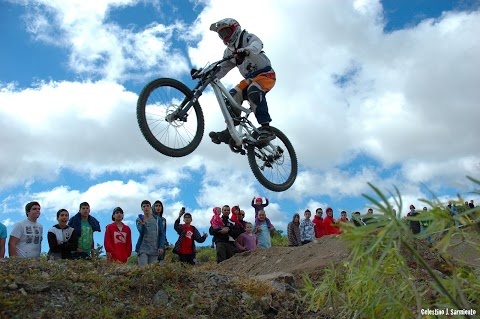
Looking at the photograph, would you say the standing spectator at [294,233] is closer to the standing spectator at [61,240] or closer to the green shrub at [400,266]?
the standing spectator at [61,240]

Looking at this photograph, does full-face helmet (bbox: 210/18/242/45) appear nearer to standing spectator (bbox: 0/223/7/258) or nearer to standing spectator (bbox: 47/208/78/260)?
standing spectator (bbox: 47/208/78/260)

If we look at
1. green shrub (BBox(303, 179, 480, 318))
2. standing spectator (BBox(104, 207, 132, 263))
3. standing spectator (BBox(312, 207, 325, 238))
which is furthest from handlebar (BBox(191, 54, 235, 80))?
standing spectator (BBox(312, 207, 325, 238))

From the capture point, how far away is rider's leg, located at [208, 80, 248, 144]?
8.05 meters

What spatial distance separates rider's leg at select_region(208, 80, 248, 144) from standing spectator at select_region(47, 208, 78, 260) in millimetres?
2705

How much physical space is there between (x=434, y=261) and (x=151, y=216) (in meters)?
5.72

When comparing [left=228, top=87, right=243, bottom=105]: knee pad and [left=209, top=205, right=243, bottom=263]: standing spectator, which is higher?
[left=228, top=87, right=243, bottom=105]: knee pad

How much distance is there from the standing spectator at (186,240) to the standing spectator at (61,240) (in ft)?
7.91

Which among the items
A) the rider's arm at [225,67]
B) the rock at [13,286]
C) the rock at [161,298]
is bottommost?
the rock at [161,298]

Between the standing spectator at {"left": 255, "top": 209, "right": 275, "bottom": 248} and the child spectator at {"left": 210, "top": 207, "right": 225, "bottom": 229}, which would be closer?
the child spectator at {"left": 210, "top": 207, "right": 225, "bottom": 229}

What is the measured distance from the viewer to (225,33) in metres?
7.83

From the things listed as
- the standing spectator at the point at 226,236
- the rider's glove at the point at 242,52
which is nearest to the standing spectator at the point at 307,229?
the standing spectator at the point at 226,236

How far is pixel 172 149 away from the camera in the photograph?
7410 millimetres

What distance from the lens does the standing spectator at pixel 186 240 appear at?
964 centimetres

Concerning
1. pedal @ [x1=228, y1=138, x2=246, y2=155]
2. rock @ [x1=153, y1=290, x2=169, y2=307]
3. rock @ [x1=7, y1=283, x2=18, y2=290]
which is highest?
pedal @ [x1=228, y1=138, x2=246, y2=155]
